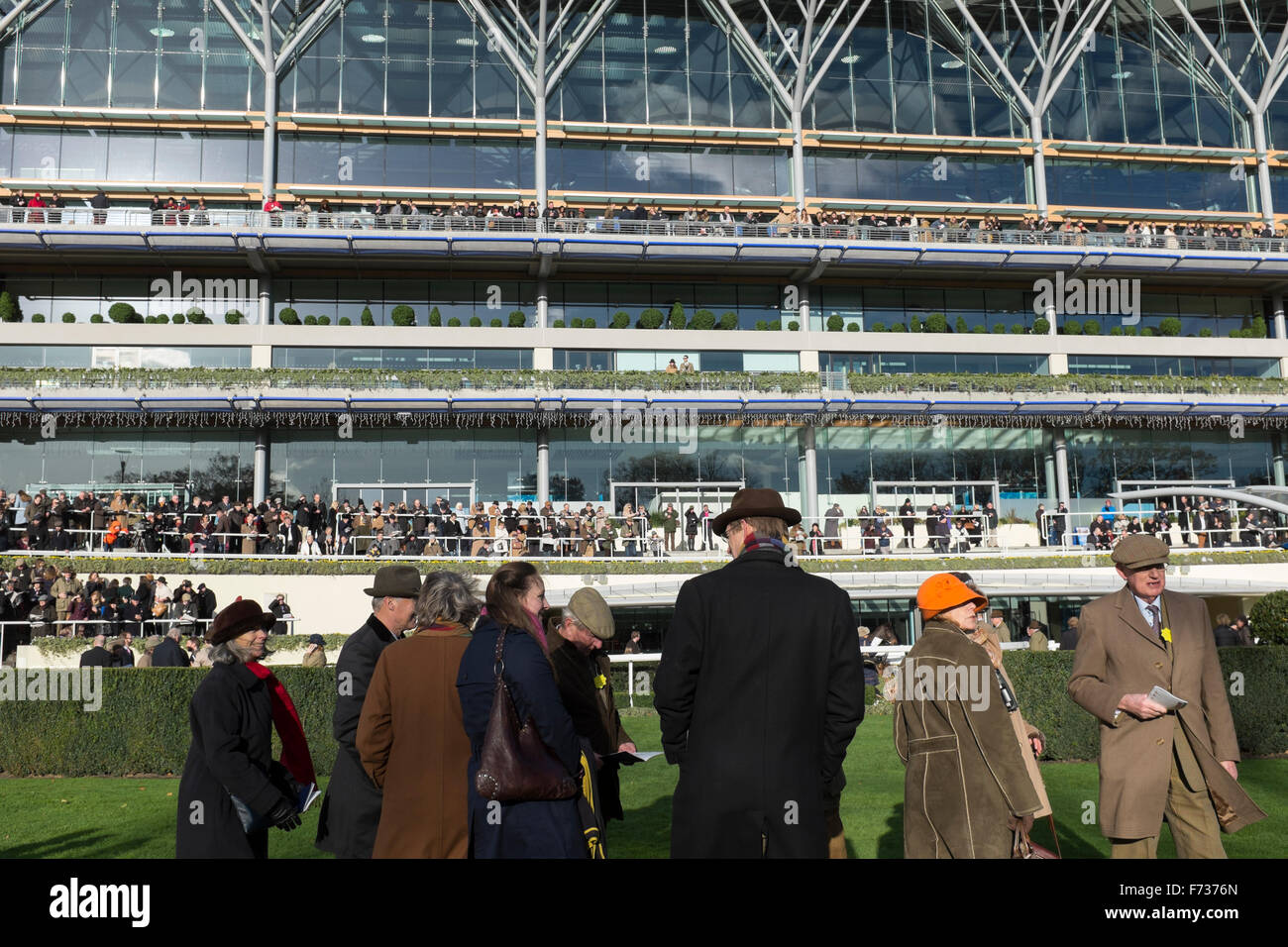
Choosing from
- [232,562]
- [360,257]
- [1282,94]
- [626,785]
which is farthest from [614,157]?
[626,785]

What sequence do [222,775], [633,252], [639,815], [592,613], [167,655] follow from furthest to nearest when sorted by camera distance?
[633,252] < [167,655] < [639,815] < [592,613] < [222,775]

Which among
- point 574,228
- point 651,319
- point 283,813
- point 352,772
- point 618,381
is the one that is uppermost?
point 574,228

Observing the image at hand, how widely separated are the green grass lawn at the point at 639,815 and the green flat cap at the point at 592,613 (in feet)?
10.1

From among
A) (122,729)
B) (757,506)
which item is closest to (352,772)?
(757,506)

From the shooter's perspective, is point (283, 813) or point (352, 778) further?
point (352, 778)

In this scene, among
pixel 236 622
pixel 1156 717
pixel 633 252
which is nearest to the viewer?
pixel 236 622

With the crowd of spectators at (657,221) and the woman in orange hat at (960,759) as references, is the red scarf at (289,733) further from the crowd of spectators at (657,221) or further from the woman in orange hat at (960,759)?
the crowd of spectators at (657,221)

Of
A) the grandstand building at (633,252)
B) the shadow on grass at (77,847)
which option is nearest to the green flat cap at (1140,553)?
the shadow on grass at (77,847)

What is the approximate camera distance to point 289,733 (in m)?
5.42

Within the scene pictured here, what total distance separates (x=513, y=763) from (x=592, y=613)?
150cm

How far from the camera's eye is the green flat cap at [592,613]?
18.4 feet

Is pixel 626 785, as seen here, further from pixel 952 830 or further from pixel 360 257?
pixel 360 257

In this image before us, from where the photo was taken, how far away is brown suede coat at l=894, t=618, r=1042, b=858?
482cm

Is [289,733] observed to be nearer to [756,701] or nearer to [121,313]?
[756,701]
